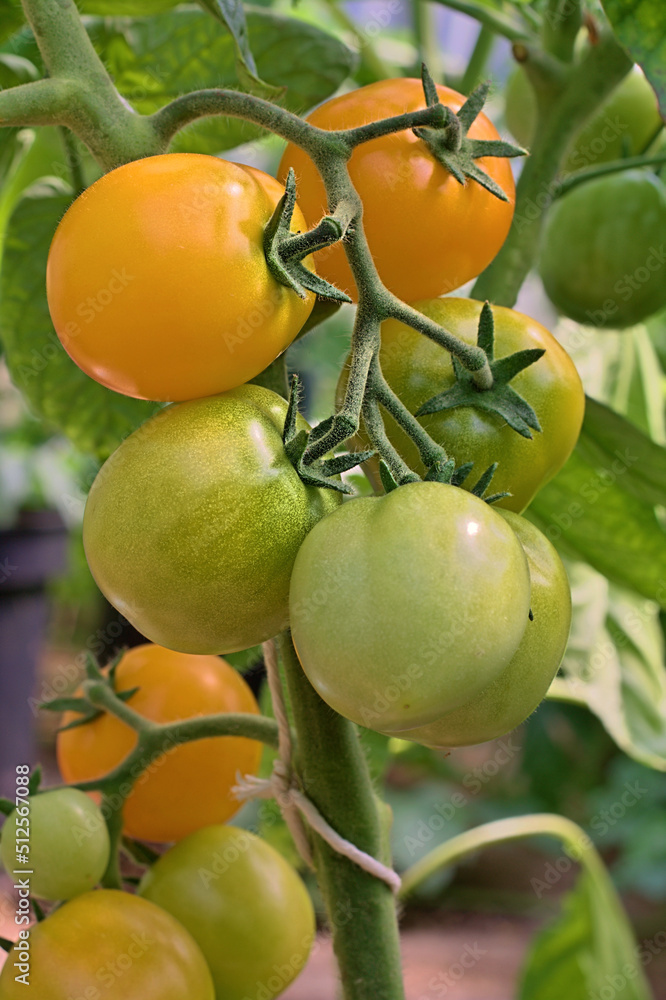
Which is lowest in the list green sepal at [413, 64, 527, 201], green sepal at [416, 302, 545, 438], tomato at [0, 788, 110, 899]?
tomato at [0, 788, 110, 899]

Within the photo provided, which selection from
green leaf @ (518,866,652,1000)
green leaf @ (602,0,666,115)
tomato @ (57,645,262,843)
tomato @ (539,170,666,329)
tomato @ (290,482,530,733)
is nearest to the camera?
tomato @ (290,482,530,733)

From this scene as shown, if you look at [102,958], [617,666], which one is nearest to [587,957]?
[617,666]

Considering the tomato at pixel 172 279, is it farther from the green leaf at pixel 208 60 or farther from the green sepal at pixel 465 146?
the green leaf at pixel 208 60

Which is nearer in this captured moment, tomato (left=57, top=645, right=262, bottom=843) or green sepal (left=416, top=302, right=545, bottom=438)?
green sepal (left=416, top=302, right=545, bottom=438)

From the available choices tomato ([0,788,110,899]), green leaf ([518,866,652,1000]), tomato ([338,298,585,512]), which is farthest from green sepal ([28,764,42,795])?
green leaf ([518,866,652,1000])

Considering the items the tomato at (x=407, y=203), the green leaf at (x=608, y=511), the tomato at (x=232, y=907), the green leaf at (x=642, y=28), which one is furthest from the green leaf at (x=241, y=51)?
the tomato at (x=232, y=907)

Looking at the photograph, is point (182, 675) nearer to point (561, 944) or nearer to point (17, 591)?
point (561, 944)

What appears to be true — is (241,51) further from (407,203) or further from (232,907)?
(232,907)

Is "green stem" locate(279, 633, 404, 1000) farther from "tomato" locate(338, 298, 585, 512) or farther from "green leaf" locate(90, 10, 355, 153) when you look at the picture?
"green leaf" locate(90, 10, 355, 153)

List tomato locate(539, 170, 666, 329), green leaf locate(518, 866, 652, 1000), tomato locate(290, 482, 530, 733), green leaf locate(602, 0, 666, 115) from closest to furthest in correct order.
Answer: tomato locate(290, 482, 530, 733) < green leaf locate(602, 0, 666, 115) < tomato locate(539, 170, 666, 329) < green leaf locate(518, 866, 652, 1000)
